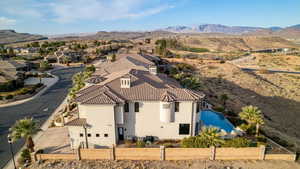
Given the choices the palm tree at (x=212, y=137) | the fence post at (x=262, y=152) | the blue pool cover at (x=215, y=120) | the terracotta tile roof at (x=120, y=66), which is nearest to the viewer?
the fence post at (x=262, y=152)

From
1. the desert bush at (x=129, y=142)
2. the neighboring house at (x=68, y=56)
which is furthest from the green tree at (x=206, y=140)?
the neighboring house at (x=68, y=56)

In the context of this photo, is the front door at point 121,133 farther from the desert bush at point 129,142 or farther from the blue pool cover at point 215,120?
the blue pool cover at point 215,120

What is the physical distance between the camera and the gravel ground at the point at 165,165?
20266mm

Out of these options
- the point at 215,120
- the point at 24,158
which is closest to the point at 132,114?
the point at 24,158

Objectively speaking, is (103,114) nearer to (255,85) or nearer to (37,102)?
(37,102)

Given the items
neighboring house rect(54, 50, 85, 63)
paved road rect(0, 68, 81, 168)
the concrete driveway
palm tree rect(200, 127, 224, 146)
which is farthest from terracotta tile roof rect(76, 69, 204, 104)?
neighboring house rect(54, 50, 85, 63)

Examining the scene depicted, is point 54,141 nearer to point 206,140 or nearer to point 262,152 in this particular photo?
point 206,140

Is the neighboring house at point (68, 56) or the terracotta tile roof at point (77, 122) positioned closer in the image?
the terracotta tile roof at point (77, 122)

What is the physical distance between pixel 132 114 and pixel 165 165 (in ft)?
24.5

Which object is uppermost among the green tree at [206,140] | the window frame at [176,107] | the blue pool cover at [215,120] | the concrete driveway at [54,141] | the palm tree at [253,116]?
the window frame at [176,107]

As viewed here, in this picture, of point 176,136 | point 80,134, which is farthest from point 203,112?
point 80,134

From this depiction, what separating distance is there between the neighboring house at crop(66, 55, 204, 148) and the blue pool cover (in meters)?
5.25

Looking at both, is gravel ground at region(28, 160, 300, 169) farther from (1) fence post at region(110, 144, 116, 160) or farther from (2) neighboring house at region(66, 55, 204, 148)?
(2) neighboring house at region(66, 55, 204, 148)

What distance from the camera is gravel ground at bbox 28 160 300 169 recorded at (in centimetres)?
2027
